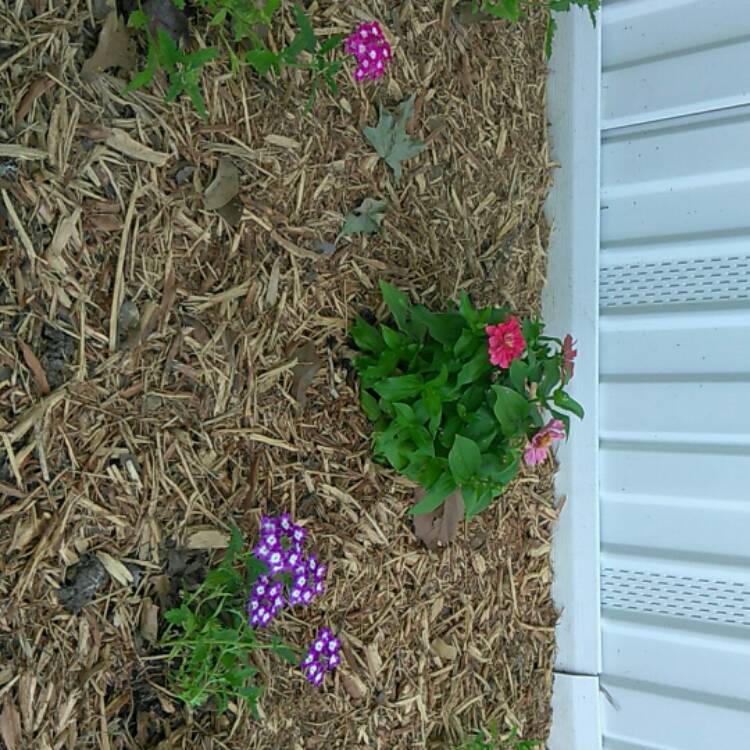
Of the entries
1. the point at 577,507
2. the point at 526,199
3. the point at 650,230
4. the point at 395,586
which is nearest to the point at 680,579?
the point at 577,507

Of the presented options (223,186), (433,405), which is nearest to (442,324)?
(433,405)

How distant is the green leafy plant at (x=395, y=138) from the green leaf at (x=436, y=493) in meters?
0.80

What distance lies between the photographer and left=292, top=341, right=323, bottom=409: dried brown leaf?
6.49 ft

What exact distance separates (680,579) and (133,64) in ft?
6.74

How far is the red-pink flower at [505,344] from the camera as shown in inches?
73.5

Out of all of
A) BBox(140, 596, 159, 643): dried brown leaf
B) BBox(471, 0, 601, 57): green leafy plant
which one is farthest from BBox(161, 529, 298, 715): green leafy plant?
BBox(471, 0, 601, 57): green leafy plant

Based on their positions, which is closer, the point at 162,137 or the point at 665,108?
the point at 162,137

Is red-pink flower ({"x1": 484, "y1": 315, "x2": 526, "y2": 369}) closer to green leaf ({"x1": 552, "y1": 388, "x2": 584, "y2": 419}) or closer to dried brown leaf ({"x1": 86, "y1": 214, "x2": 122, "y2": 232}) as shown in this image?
green leaf ({"x1": 552, "y1": 388, "x2": 584, "y2": 419})

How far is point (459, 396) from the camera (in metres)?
1.99

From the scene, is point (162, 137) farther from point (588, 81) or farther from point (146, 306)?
point (588, 81)

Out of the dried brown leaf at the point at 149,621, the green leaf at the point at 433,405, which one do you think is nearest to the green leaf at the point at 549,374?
the green leaf at the point at 433,405

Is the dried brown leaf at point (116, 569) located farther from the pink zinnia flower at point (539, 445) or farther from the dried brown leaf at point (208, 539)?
the pink zinnia flower at point (539, 445)

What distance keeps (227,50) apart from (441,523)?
1325mm

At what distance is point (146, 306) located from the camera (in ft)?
5.64
